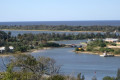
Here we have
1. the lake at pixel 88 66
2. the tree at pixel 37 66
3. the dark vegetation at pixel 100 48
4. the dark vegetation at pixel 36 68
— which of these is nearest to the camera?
the dark vegetation at pixel 36 68

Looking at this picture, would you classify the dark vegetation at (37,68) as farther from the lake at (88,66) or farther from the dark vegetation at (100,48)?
the dark vegetation at (100,48)

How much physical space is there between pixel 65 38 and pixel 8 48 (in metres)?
10.9

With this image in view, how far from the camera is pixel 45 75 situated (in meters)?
7.26

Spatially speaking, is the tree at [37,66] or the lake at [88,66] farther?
the lake at [88,66]

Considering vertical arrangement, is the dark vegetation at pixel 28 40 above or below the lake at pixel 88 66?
below

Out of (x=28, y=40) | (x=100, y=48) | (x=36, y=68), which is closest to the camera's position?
(x=36, y=68)

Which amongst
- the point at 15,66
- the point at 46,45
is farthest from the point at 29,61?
the point at 46,45

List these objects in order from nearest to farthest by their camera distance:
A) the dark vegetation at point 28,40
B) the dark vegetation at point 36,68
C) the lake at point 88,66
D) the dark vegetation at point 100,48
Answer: the dark vegetation at point 36,68, the lake at point 88,66, the dark vegetation at point 100,48, the dark vegetation at point 28,40

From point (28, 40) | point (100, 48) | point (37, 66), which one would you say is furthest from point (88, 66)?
point (28, 40)

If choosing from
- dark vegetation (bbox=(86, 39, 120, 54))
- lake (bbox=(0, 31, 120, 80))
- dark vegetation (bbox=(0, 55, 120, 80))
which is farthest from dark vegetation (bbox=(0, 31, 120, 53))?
dark vegetation (bbox=(0, 55, 120, 80))

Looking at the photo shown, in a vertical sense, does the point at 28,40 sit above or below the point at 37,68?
below

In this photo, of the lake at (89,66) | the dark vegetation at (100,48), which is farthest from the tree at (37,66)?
the dark vegetation at (100,48)

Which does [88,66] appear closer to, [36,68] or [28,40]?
[36,68]

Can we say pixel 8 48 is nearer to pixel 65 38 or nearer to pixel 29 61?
pixel 65 38
